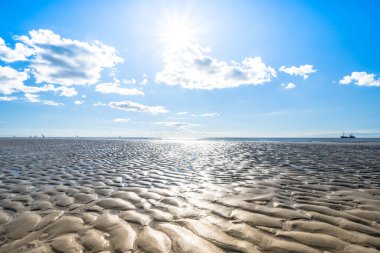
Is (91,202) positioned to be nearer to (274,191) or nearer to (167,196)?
(167,196)

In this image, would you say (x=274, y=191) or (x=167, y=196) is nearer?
(x=167, y=196)

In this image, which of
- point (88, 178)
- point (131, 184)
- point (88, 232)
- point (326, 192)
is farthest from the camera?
point (88, 178)

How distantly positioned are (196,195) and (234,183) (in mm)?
2530

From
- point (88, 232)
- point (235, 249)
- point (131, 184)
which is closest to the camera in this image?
point (235, 249)

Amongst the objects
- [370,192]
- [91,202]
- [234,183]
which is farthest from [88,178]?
[370,192]

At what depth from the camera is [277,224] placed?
15.6 feet

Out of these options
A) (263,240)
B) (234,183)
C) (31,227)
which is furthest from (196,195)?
(31,227)

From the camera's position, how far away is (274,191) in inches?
306

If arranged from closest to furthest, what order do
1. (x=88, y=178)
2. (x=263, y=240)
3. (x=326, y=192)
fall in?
(x=263, y=240) → (x=326, y=192) → (x=88, y=178)

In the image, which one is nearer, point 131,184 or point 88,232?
point 88,232

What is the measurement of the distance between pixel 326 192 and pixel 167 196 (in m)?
5.00

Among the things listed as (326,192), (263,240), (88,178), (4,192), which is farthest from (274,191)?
(4,192)

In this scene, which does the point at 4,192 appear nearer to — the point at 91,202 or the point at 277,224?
the point at 91,202

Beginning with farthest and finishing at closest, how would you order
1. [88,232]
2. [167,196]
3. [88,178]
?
[88,178]
[167,196]
[88,232]
